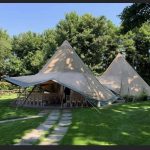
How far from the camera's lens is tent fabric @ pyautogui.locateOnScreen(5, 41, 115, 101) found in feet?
56.7

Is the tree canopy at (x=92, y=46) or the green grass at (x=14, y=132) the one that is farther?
the tree canopy at (x=92, y=46)

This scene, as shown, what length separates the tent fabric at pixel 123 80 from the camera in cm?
2288

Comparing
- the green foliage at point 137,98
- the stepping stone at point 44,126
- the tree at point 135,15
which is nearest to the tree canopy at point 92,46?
the green foliage at point 137,98

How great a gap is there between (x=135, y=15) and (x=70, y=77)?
450cm

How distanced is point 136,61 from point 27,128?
95.8ft

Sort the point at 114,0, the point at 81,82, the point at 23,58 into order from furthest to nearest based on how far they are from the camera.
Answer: the point at 23,58
the point at 81,82
the point at 114,0

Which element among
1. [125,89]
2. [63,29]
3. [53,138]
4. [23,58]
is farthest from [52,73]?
[23,58]

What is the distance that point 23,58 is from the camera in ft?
135

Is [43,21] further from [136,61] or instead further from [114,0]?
[114,0]

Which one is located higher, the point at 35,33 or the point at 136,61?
the point at 35,33

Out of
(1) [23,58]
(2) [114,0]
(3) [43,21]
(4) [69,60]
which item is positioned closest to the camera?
(2) [114,0]

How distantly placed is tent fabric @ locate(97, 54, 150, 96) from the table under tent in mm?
4141

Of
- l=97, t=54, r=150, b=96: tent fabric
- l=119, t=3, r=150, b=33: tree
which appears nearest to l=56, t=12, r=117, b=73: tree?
l=97, t=54, r=150, b=96: tent fabric

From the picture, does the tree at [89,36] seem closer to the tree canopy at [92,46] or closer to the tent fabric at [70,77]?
the tree canopy at [92,46]
